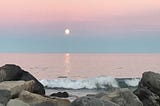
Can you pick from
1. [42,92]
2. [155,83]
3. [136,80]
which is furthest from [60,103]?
[136,80]

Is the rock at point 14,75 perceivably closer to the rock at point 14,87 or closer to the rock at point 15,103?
the rock at point 14,87

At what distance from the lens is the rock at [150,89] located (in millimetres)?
18844

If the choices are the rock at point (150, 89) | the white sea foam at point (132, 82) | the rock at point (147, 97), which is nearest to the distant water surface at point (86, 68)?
the white sea foam at point (132, 82)

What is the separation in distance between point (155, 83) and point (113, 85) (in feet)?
63.4

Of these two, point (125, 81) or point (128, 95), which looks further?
point (125, 81)

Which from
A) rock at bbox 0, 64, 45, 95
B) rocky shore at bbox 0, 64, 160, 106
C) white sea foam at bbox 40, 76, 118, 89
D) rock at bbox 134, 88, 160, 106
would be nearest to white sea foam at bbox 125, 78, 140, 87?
white sea foam at bbox 40, 76, 118, 89

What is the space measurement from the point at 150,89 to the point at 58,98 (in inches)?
250

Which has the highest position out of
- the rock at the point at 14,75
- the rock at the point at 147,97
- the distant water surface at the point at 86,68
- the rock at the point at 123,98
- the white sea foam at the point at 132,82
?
the rock at the point at 14,75

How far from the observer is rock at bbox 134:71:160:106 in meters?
18.8

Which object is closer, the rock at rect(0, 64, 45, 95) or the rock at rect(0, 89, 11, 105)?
the rock at rect(0, 89, 11, 105)

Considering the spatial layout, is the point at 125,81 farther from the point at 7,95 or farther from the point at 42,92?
the point at 7,95

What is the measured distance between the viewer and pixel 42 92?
19.1m

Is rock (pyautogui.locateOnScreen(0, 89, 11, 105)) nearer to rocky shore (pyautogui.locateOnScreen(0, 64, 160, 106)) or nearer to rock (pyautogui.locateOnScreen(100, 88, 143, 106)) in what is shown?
rocky shore (pyautogui.locateOnScreen(0, 64, 160, 106))

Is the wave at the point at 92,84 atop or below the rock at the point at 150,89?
below
